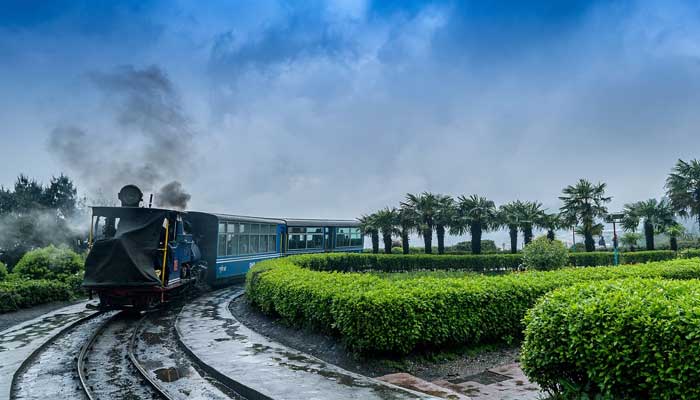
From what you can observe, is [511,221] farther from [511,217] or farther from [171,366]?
[171,366]

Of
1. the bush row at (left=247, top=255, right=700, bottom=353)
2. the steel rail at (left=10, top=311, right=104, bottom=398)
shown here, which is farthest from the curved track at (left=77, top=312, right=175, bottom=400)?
the bush row at (left=247, top=255, right=700, bottom=353)

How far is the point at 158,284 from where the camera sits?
40.7 ft

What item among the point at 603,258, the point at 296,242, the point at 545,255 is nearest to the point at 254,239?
the point at 296,242

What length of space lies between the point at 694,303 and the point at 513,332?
4667mm

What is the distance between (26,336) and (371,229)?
27.5m

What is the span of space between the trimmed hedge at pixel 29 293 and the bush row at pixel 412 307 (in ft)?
29.9

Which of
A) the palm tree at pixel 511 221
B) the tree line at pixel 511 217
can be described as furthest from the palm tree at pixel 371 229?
the palm tree at pixel 511 221

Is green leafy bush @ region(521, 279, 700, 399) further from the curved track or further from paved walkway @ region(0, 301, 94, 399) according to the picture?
paved walkway @ region(0, 301, 94, 399)

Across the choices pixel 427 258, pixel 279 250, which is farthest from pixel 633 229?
pixel 279 250

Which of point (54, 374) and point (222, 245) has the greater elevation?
point (222, 245)

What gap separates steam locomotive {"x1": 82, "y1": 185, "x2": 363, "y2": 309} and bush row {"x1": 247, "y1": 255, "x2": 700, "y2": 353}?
13.6 ft

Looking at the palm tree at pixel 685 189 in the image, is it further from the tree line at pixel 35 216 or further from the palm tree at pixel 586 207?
the tree line at pixel 35 216

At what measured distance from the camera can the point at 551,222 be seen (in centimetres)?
3559

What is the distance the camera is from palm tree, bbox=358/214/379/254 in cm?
3625
